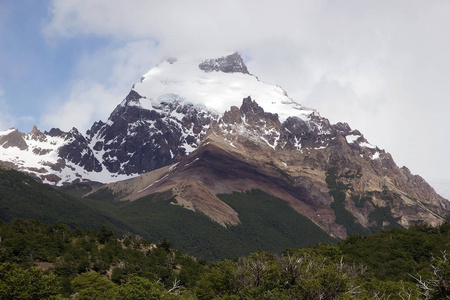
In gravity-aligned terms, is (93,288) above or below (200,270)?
below

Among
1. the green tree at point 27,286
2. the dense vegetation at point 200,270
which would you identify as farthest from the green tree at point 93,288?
the green tree at point 27,286

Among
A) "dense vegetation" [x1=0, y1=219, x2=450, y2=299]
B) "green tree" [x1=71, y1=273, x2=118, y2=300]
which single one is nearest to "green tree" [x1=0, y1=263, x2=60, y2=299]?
"dense vegetation" [x1=0, y1=219, x2=450, y2=299]

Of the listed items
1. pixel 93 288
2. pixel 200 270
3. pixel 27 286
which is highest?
pixel 200 270

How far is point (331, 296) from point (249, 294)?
10164 mm

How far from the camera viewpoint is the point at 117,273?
332 ft

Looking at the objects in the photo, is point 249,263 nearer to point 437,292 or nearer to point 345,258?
point 437,292

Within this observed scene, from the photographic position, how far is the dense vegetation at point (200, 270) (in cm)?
6356

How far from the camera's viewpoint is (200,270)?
123 metres

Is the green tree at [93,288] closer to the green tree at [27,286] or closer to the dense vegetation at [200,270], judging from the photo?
the dense vegetation at [200,270]

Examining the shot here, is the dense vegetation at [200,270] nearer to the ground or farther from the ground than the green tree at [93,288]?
farther from the ground

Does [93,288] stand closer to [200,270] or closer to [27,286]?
[27,286]

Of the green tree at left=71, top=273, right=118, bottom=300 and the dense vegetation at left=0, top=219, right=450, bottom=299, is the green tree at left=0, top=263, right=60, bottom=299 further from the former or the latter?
the green tree at left=71, top=273, right=118, bottom=300

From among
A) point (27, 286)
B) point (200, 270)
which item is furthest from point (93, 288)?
point (200, 270)

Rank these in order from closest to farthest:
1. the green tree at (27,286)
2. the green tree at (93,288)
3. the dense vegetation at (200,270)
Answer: the dense vegetation at (200,270)
the green tree at (27,286)
the green tree at (93,288)
